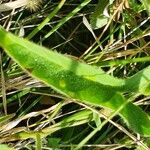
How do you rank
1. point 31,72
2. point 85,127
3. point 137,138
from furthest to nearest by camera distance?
1. point 85,127
2. point 137,138
3. point 31,72

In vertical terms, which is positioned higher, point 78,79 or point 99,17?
point 99,17

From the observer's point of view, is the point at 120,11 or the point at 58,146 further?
the point at 120,11

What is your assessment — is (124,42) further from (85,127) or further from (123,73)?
(85,127)

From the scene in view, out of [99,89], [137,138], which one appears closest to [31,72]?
[99,89]

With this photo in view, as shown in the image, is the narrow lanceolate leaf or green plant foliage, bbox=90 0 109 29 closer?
the narrow lanceolate leaf

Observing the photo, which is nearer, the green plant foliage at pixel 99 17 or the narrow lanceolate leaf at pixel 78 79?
the narrow lanceolate leaf at pixel 78 79

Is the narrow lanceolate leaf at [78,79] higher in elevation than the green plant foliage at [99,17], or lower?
lower

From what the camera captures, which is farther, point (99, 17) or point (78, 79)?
point (99, 17)

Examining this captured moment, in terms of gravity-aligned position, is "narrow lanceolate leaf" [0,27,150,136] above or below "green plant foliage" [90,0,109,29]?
below
